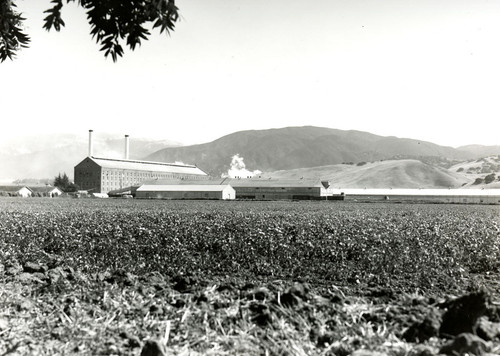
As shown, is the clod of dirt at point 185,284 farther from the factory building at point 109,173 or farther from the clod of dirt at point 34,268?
the factory building at point 109,173

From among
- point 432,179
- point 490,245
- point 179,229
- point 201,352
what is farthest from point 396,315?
point 432,179

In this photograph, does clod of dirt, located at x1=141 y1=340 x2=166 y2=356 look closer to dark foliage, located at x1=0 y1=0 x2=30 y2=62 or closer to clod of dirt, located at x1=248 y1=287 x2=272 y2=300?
clod of dirt, located at x1=248 y1=287 x2=272 y2=300

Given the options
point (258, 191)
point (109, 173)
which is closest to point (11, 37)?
point (258, 191)

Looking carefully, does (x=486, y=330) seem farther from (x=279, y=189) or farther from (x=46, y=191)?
(x=46, y=191)

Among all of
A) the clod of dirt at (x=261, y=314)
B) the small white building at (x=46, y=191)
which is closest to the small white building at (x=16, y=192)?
the small white building at (x=46, y=191)

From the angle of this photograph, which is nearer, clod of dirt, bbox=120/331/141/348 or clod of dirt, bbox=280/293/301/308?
clod of dirt, bbox=120/331/141/348

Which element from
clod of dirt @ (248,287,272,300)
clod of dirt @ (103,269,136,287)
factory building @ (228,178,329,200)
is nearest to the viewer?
clod of dirt @ (248,287,272,300)

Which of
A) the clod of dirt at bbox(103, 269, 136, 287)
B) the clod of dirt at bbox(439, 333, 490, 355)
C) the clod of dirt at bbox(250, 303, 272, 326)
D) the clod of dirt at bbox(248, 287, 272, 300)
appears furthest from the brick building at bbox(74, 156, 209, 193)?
the clod of dirt at bbox(439, 333, 490, 355)

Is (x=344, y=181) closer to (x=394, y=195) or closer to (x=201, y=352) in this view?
(x=394, y=195)
